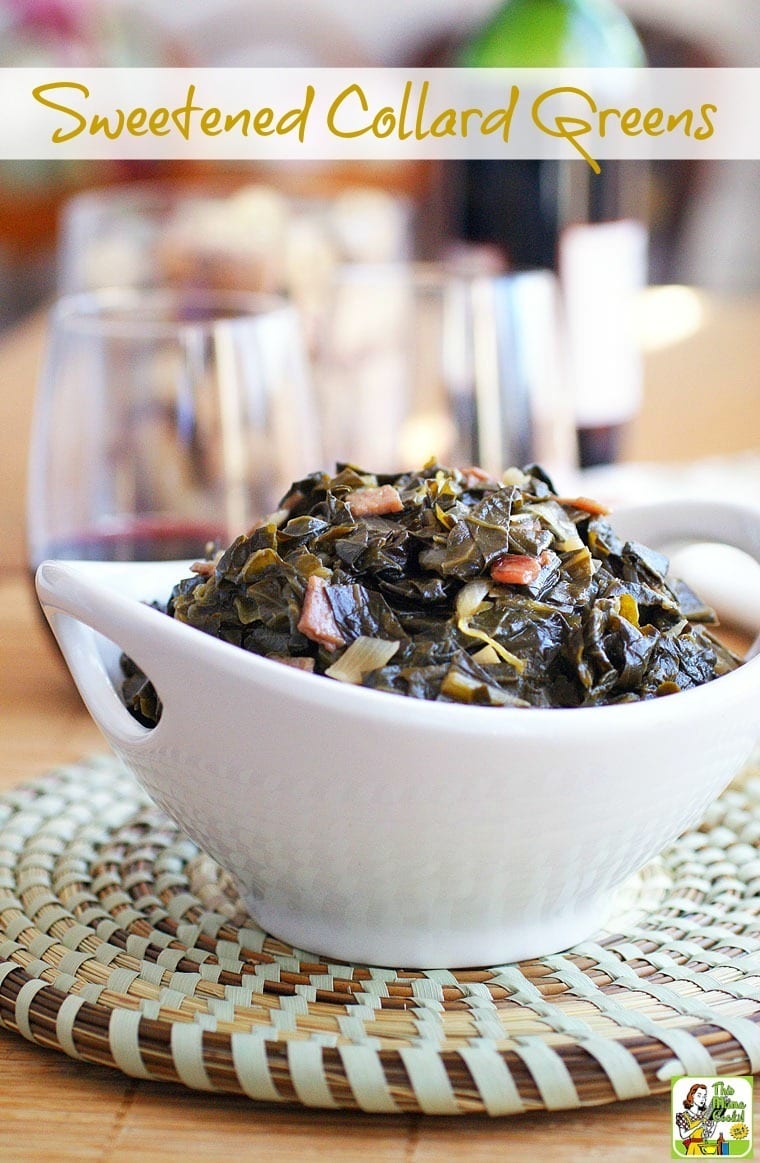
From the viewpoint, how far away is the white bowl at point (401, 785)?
72 centimetres

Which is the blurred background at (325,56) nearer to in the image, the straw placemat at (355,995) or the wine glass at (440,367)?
the wine glass at (440,367)

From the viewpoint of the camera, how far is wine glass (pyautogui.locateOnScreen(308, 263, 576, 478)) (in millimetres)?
1662

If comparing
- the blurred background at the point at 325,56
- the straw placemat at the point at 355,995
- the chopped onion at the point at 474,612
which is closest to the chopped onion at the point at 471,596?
the chopped onion at the point at 474,612

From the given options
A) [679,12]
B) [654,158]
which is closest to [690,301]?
[654,158]

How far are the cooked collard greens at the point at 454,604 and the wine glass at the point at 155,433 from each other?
1.65ft

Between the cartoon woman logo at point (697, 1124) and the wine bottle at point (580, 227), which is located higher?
the wine bottle at point (580, 227)

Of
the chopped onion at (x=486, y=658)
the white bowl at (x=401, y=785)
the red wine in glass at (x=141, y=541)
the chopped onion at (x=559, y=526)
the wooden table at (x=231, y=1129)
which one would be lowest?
the wooden table at (x=231, y=1129)

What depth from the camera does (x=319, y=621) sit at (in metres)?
0.79

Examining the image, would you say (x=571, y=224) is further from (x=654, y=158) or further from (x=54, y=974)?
(x=654, y=158)

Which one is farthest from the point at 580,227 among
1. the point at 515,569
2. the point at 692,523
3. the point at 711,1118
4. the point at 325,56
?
the point at 325,56

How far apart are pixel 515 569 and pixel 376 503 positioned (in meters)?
0.11

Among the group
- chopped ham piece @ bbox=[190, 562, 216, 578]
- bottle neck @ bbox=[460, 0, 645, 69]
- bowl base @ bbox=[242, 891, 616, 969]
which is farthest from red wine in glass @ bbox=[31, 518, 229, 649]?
bottle neck @ bbox=[460, 0, 645, 69]

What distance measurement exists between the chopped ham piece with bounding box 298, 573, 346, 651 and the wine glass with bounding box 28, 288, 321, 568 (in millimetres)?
593

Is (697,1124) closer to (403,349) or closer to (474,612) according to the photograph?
(474,612)
